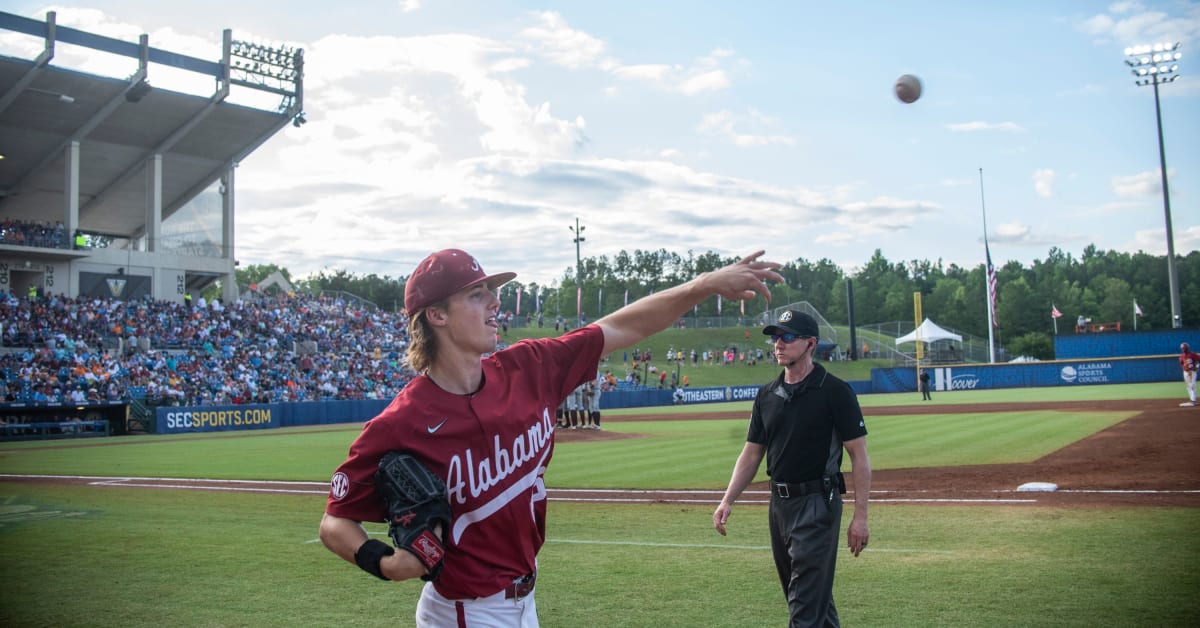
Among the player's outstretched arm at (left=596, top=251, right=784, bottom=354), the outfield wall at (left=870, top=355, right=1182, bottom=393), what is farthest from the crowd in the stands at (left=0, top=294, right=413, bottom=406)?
the outfield wall at (left=870, top=355, right=1182, bottom=393)

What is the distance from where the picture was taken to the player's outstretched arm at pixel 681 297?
3.65 meters

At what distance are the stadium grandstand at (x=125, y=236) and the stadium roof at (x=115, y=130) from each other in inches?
3.3

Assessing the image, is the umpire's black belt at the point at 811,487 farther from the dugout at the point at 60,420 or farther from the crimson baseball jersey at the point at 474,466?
the dugout at the point at 60,420

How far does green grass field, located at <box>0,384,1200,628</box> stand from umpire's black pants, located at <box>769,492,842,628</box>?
1306mm

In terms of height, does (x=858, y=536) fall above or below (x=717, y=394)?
above

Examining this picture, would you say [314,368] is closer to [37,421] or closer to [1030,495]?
[37,421]

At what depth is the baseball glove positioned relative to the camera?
8.82ft

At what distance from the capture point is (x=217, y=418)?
114ft

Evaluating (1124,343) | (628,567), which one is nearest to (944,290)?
(1124,343)

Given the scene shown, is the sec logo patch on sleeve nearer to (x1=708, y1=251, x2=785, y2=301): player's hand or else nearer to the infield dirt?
(x1=708, y1=251, x2=785, y2=301): player's hand

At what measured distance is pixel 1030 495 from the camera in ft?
40.4

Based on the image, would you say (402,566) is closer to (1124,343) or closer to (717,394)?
(717,394)

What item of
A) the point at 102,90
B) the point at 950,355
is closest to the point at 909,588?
the point at 102,90

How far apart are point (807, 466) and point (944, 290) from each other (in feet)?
404
